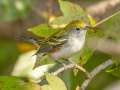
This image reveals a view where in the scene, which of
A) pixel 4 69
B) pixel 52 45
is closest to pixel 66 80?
pixel 52 45

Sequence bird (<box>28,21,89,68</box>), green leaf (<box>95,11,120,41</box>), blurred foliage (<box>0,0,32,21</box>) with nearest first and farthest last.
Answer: green leaf (<box>95,11,120,41</box>), bird (<box>28,21,89,68</box>), blurred foliage (<box>0,0,32,21</box>)

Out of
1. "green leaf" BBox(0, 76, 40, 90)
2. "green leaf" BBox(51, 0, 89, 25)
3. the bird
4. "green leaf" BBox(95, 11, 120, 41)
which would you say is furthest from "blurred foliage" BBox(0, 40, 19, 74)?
"green leaf" BBox(0, 76, 40, 90)

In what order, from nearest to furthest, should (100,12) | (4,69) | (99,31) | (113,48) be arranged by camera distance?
1. (113,48)
2. (99,31)
3. (100,12)
4. (4,69)

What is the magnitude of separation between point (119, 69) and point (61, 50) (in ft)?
2.54

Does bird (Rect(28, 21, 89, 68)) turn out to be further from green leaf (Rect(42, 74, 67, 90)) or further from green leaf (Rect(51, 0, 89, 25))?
green leaf (Rect(42, 74, 67, 90))

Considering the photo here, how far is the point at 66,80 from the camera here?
2.51m

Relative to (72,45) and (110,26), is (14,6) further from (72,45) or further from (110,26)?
(110,26)

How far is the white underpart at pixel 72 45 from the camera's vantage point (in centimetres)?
298

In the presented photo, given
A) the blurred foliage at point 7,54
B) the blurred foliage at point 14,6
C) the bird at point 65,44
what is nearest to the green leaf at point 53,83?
the bird at point 65,44

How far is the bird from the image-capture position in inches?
114

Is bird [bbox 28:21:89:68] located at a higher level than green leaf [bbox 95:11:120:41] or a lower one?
lower

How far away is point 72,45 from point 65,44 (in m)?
0.08

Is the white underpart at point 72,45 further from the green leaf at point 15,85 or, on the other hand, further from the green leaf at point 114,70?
the green leaf at point 15,85

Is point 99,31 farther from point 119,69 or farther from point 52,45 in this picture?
point 52,45
